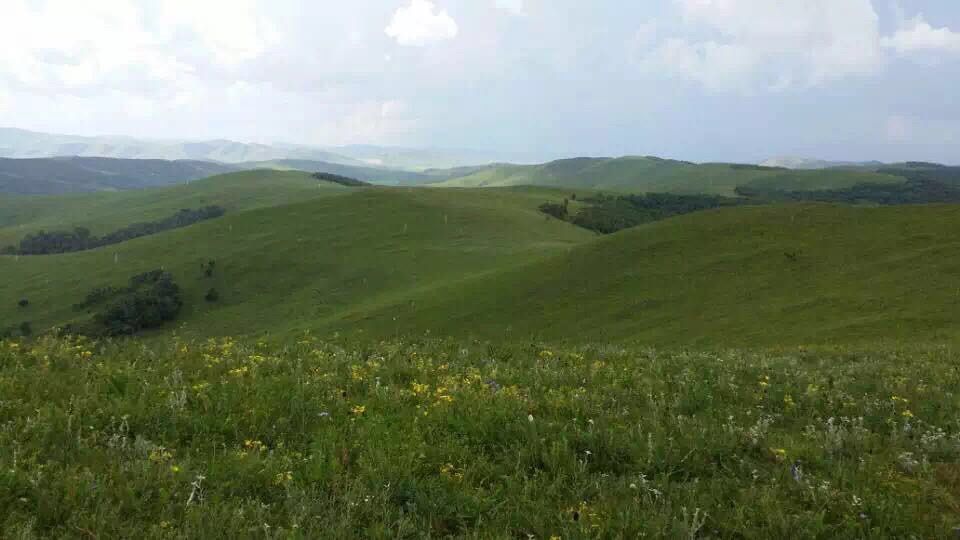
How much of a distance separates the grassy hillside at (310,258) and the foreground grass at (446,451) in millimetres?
56515

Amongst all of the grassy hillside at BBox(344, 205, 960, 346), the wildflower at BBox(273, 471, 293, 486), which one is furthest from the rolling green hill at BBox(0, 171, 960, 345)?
the wildflower at BBox(273, 471, 293, 486)

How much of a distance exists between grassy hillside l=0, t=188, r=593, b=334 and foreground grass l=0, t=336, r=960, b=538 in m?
56.5

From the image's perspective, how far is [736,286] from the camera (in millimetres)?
49344

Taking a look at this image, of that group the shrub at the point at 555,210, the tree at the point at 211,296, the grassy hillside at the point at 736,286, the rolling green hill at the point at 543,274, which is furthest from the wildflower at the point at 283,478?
the shrub at the point at 555,210

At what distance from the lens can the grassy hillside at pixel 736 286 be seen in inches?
1457

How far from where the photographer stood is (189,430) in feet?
22.3

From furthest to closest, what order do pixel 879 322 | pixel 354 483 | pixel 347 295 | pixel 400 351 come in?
pixel 347 295 < pixel 879 322 < pixel 400 351 < pixel 354 483

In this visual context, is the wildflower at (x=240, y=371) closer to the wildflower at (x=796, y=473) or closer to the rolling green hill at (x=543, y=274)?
the wildflower at (x=796, y=473)

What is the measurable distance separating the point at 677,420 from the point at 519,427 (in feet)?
7.14

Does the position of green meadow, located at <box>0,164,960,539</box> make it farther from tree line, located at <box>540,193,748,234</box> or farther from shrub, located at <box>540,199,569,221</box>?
shrub, located at <box>540,199,569,221</box>

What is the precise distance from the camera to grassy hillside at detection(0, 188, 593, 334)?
3189 inches

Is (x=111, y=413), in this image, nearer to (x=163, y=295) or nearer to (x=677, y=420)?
(x=677, y=420)

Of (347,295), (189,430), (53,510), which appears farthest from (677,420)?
(347,295)

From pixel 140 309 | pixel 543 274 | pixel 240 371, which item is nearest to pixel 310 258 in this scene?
pixel 140 309
